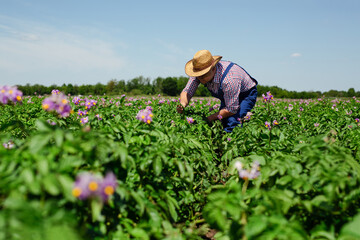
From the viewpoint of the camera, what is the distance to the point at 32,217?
993 millimetres

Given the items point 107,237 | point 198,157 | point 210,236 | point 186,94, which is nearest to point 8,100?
point 107,237

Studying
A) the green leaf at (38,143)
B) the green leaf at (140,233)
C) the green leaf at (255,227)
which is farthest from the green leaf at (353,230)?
the green leaf at (38,143)

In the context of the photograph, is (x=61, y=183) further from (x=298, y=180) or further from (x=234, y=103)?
(x=234, y=103)

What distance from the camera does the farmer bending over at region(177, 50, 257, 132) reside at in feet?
11.8

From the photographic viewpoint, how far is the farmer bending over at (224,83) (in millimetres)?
3609

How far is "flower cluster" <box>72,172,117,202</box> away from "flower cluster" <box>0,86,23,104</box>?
1084mm

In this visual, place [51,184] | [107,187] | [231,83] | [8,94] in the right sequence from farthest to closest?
[231,83]
[8,94]
[107,187]
[51,184]

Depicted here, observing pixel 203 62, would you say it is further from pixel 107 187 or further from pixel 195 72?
pixel 107 187

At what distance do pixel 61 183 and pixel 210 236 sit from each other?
1.69 metres

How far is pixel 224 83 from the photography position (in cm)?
369

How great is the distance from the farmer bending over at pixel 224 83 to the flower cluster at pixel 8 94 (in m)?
2.41

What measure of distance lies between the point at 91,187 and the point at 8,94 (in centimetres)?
118

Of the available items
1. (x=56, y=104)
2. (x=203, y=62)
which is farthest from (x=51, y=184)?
(x=203, y=62)

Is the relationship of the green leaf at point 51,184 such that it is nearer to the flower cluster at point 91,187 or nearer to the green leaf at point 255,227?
the flower cluster at point 91,187
